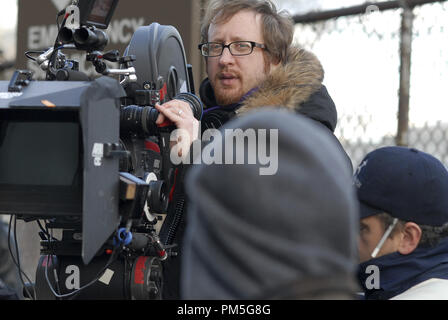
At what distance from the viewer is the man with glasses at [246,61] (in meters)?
2.21

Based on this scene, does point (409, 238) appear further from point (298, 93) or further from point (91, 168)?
point (91, 168)

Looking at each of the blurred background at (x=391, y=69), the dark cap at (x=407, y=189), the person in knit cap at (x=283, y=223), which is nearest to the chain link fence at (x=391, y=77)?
the blurred background at (x=391, y=69)

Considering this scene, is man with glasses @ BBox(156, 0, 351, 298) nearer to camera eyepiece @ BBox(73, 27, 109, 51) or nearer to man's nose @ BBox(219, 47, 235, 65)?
man's nose @ BBox(219, 47, 235, 65)

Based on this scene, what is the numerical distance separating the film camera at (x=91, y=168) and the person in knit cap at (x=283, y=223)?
0.92 metres

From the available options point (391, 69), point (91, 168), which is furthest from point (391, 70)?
point (91, 168)

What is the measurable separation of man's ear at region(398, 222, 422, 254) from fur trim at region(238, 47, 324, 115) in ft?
1.65

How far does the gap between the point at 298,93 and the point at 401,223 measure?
0.52 meters

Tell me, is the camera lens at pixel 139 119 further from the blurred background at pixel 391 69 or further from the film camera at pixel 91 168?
the blurred background at pixel 391 69

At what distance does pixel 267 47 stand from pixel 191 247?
173 cm

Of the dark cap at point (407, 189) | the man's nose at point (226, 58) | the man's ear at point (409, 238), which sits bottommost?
the man's ear at point (409, 238)

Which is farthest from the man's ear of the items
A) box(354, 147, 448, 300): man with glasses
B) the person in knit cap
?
the person in knit cap

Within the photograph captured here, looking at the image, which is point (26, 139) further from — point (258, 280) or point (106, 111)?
point (258, 280)

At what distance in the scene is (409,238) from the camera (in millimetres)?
1905
